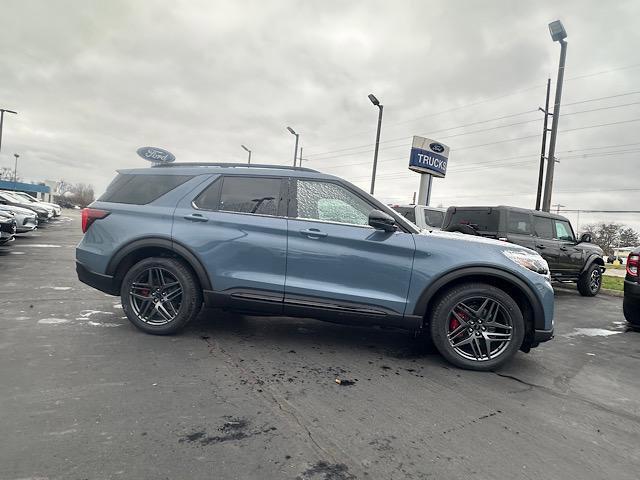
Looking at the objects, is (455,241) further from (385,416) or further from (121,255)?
(121,255)

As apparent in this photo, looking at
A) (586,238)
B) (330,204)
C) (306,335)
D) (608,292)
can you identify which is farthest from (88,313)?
(608,292)

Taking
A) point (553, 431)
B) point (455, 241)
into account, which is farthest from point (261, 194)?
point (553, 431)

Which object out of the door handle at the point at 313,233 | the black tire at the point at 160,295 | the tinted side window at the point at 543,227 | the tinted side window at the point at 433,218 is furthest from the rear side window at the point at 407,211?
the black tire at the point at 160,295

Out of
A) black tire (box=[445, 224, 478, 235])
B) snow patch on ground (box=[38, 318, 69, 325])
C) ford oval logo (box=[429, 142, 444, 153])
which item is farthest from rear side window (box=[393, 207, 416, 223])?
ford oval logo (box=[429, 142, 444, 153])

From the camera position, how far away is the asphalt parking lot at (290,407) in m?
2.18

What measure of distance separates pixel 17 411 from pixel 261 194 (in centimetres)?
260

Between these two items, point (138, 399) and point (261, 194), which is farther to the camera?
point (261, 194)

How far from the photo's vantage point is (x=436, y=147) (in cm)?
1878

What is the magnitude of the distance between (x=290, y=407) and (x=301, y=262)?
1.45 metres

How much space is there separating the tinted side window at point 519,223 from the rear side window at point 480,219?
12.1 inches

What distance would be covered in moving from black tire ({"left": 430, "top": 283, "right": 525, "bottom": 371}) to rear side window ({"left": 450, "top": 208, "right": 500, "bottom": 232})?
17.1 feet

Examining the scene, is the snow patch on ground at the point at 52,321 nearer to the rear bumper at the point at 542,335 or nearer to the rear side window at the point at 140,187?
the rear side window at the point at 140,187

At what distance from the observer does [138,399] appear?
2.76 metres

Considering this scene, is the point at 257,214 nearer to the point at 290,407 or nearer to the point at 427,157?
the point at 290,407
